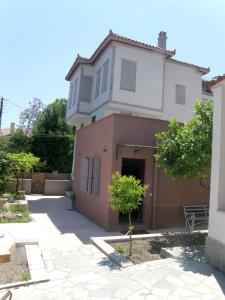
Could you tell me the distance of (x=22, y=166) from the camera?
17578mm

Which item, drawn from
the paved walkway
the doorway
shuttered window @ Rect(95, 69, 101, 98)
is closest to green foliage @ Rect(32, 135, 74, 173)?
shuttered window @ Rect(95, 69, 101, 98)

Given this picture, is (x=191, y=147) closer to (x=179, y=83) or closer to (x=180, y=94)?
(x=180, y=94)

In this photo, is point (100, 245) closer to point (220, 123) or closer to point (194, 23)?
point (220, 123)

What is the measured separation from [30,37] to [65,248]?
1050 centimetres

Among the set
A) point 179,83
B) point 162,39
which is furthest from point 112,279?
point 162,39

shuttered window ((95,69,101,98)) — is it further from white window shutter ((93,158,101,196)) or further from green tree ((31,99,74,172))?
green tree ((31,99,74,172))

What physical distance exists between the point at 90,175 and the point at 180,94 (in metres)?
9.80

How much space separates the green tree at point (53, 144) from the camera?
30.0 m

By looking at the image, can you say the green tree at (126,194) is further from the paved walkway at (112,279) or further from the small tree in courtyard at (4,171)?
the small tree in courtyard at (4,171)

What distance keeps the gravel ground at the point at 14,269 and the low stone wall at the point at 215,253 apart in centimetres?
416

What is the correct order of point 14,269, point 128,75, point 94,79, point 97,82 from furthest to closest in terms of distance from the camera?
point 94,79 < point 97,82 < point 128,75 < point 14,269

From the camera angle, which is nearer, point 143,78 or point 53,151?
point 143,78

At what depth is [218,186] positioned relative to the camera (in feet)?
22.5

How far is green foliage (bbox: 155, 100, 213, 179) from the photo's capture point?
8586mm
